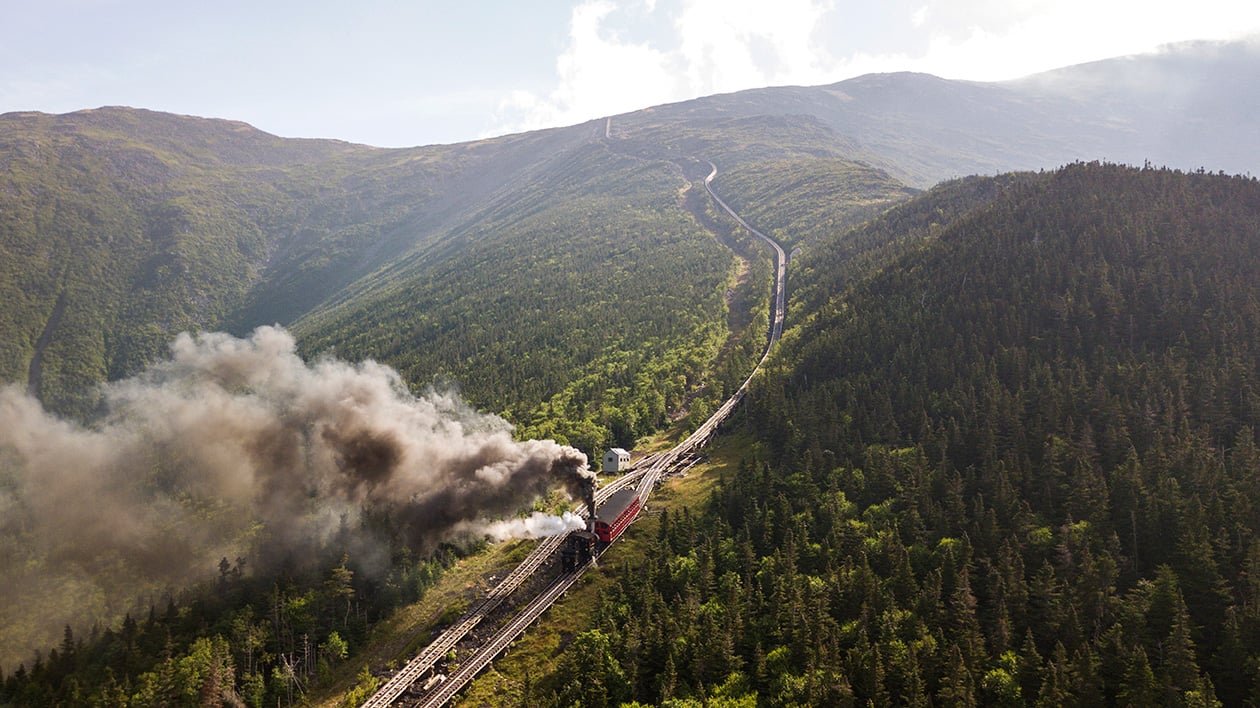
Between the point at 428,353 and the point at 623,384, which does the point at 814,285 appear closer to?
the point at 623,384

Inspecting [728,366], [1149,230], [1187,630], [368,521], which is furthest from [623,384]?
[1149,230]

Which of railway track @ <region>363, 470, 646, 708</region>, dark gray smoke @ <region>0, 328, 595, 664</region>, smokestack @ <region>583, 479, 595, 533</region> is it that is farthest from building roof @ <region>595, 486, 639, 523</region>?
railway track @ <region>363, 470, 646, 708</region>

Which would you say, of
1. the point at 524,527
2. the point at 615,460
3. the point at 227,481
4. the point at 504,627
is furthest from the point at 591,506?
the point at 227,481

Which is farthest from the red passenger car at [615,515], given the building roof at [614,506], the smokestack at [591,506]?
the smokestack at [591,506]

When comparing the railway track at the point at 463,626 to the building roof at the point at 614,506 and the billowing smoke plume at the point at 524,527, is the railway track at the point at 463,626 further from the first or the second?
the building roof at the point at 614,506

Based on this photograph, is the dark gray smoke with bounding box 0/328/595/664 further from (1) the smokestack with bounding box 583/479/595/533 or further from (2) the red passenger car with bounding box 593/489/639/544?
(2) the red passenger car with bounding box 593/489/639/544
